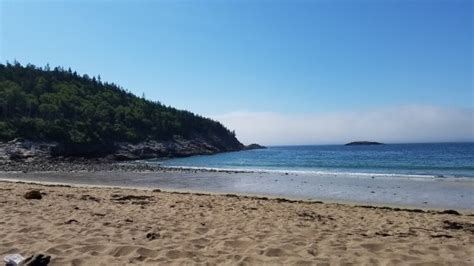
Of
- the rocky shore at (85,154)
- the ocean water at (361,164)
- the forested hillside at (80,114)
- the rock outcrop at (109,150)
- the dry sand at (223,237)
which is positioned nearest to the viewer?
the dry sand at (223,237)

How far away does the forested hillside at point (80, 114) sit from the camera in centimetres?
6369

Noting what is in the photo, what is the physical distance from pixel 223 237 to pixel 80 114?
3252 inches

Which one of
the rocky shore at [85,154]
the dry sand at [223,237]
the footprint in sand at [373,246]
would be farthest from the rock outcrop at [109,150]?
the footprint in sand at [373,246]

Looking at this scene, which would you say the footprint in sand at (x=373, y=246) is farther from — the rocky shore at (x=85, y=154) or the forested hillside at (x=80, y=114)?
the forested hillside at (x=80, y=114)

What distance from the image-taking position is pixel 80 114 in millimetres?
82625

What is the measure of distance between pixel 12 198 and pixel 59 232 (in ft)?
19.2

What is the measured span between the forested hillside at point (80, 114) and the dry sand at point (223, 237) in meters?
54.6

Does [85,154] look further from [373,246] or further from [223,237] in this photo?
[373,246]

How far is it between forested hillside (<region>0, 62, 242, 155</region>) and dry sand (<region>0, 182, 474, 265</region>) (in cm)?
5465

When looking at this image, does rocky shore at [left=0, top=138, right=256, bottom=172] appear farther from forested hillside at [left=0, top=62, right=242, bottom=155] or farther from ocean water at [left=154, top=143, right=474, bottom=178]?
ocean water at [left=154, top=143, right=474, bottom=178]

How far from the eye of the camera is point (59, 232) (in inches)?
293

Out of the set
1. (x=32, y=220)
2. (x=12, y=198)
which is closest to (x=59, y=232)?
(x=32, y=220)

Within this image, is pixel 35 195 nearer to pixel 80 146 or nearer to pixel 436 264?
pixel 436 264

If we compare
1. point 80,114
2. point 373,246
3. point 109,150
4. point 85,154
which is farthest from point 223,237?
point 80,114
